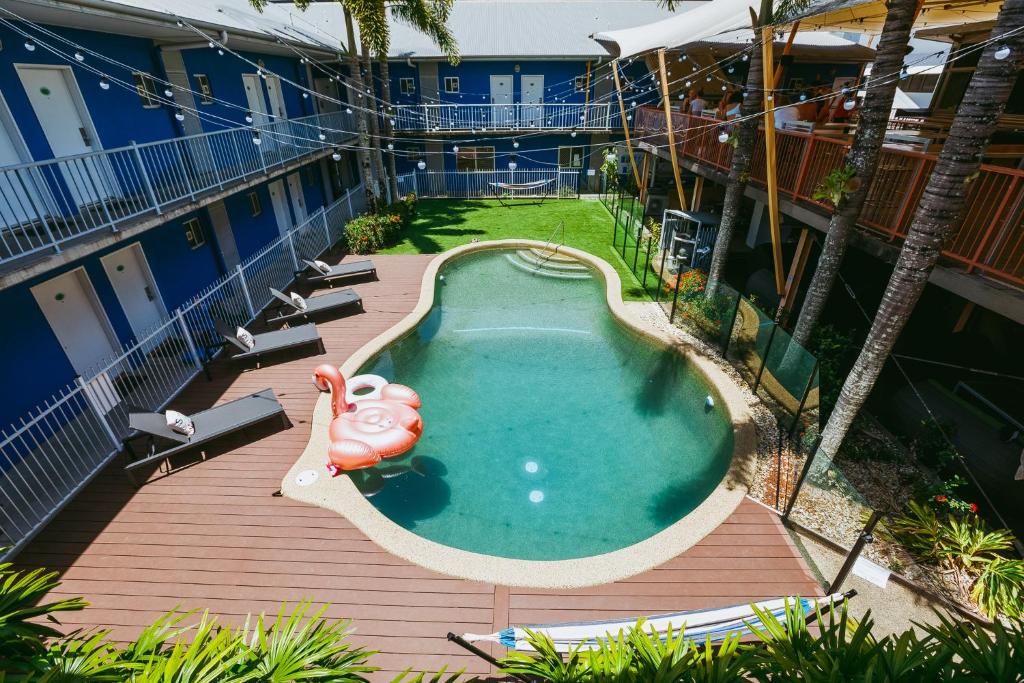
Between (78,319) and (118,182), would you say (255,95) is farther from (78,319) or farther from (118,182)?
(78,319)

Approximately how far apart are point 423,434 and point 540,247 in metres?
10.6

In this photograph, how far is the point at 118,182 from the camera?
9.73m

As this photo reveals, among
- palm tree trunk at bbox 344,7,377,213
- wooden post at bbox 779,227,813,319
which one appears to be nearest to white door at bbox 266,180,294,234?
palm tree trunk at bbox 344,7,377,213

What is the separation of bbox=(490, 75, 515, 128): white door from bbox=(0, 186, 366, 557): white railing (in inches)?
560

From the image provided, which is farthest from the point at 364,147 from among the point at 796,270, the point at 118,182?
the point at 796,270

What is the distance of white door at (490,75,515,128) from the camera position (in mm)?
25531

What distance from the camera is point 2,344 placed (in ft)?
26.9

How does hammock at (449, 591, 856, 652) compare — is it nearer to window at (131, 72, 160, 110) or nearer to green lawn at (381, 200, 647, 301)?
green lawn at (381, 200, 647, 301)

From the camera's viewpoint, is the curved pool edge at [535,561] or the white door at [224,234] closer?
the curved pool edge at [535,561]

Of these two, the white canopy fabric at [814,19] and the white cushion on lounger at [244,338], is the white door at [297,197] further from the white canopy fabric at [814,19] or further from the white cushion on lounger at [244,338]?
the white canopy fabric at [814,19]

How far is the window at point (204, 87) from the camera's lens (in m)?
13.8

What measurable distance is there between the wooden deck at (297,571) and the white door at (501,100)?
23.2 m

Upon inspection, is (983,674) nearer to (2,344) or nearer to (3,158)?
(2,344)

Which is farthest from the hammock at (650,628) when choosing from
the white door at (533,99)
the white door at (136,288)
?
the white door at (533,99)
